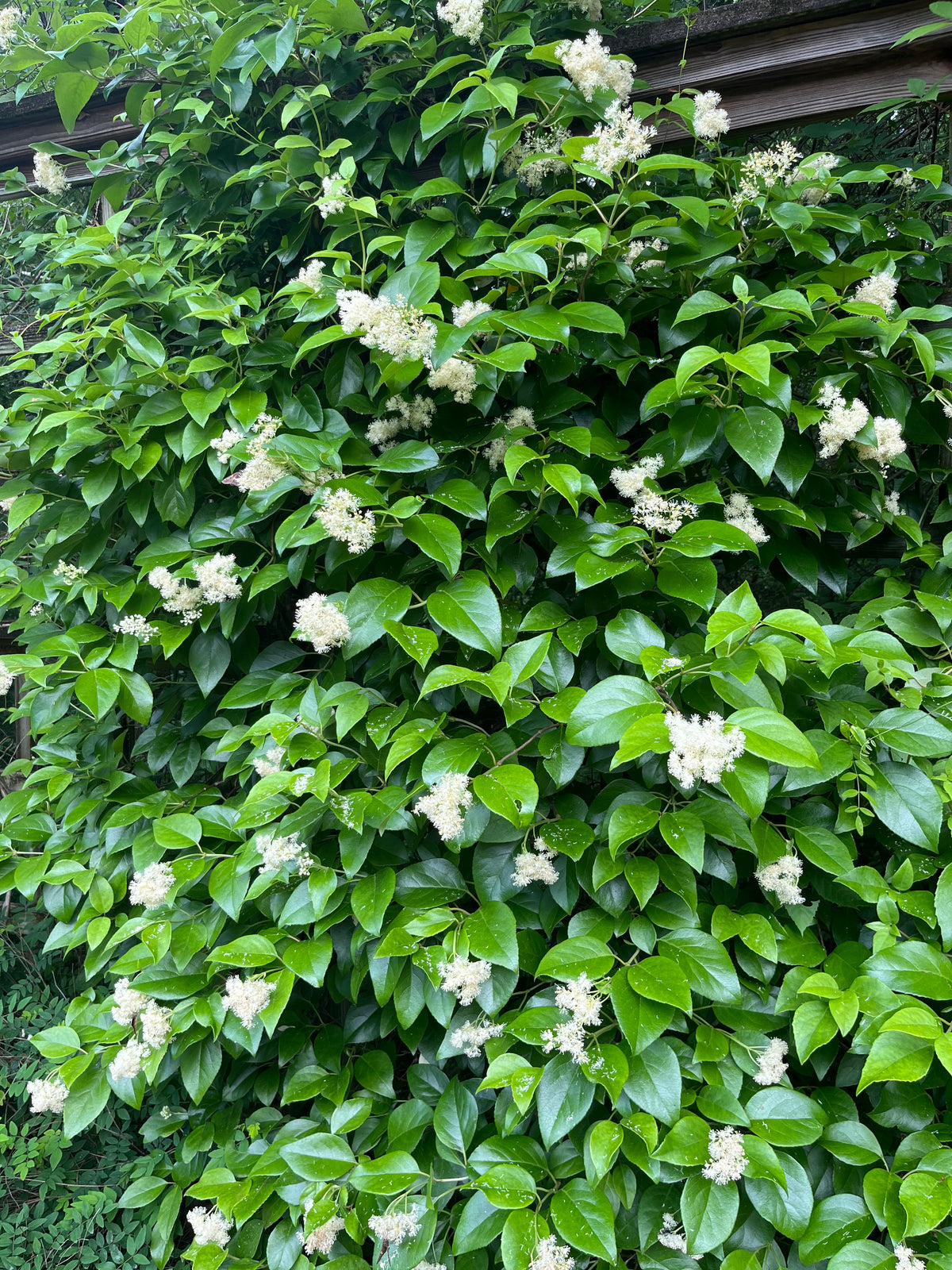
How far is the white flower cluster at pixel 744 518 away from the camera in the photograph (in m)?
1.36

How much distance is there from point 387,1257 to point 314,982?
44 centimetres

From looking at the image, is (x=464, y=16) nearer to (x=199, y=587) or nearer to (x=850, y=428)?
(x=850, y=428)

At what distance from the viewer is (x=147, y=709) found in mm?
1573

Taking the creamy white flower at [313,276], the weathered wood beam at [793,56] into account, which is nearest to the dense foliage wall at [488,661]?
the creamy white flower at [313,276]

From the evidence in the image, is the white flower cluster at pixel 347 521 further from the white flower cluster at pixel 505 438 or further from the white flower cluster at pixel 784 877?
the white flower cluster at pixel 784 877

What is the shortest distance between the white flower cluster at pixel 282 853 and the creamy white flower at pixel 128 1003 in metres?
0.36

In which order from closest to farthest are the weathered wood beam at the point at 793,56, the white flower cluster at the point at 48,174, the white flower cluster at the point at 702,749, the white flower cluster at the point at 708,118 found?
the white flower cluster at the point at 702,749 < the white flower cluster at the point at 708,118 < the weathered wood beam at the point at 793,56 < the white flower cluster at the point at 48,174

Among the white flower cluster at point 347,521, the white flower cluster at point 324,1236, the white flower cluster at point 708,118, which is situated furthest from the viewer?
the white flower cluster at point 708,118

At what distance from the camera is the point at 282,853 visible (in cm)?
121

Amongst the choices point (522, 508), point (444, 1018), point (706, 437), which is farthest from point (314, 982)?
point (706, 437)

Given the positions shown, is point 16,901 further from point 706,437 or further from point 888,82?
point 888,82

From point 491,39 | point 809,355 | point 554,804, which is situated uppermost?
point 491,39

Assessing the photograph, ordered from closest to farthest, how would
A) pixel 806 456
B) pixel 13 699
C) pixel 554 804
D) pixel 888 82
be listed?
pixel 554 804 < pixel 806 456 < pixel 888 82 < pixel 13 699

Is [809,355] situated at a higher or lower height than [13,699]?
higher
